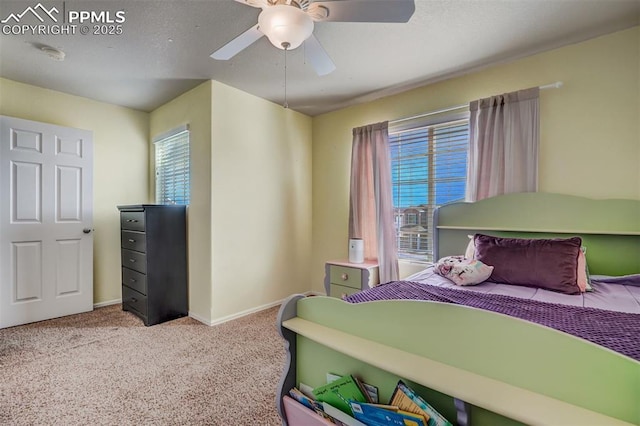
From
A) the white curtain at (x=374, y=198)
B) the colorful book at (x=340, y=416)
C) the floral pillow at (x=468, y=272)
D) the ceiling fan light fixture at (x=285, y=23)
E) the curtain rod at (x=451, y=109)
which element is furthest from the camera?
the white curtain at (x=374, y=198)

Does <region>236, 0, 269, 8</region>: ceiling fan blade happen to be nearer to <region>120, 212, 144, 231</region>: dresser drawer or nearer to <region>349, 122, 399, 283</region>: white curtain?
<region>349, 122, 399, 283</region>: white curtain

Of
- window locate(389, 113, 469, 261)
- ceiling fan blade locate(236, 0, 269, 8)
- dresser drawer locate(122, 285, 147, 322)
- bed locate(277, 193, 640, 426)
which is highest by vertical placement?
ceiling fan blade locate(236, 0, 269, 8)

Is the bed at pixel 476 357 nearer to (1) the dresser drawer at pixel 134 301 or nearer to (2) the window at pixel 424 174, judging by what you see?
(2) the window at pixel 424 174

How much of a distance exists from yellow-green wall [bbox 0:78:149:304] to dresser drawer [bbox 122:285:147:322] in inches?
15.8

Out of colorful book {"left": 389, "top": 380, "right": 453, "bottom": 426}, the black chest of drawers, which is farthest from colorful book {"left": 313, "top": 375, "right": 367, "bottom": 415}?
the black chest of drawers

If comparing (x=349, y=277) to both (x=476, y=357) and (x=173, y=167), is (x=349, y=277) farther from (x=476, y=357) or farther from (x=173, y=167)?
(x=173, y=167)

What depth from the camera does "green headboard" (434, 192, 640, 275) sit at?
1949 mm

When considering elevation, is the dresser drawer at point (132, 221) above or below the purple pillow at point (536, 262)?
above

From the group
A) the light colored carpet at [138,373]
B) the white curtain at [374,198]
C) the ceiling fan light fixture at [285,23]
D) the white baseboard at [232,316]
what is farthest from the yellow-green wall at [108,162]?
the ceiling fan light fixture at [285,23]

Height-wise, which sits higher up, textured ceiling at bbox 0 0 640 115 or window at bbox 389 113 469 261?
textured ceiling at bbox 0 0 640 115

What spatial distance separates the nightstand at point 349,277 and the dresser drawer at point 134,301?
1.86m

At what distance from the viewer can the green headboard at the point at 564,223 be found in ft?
6.40

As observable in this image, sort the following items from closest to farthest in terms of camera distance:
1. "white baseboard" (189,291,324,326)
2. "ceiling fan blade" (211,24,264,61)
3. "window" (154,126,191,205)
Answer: "ceiling fan blade" (211,24,264,61)
"white baseboard" (189,291,324,326)
"window" (154,126,191,205)

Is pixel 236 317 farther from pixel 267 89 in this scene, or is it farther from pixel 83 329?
pixel 267 89
